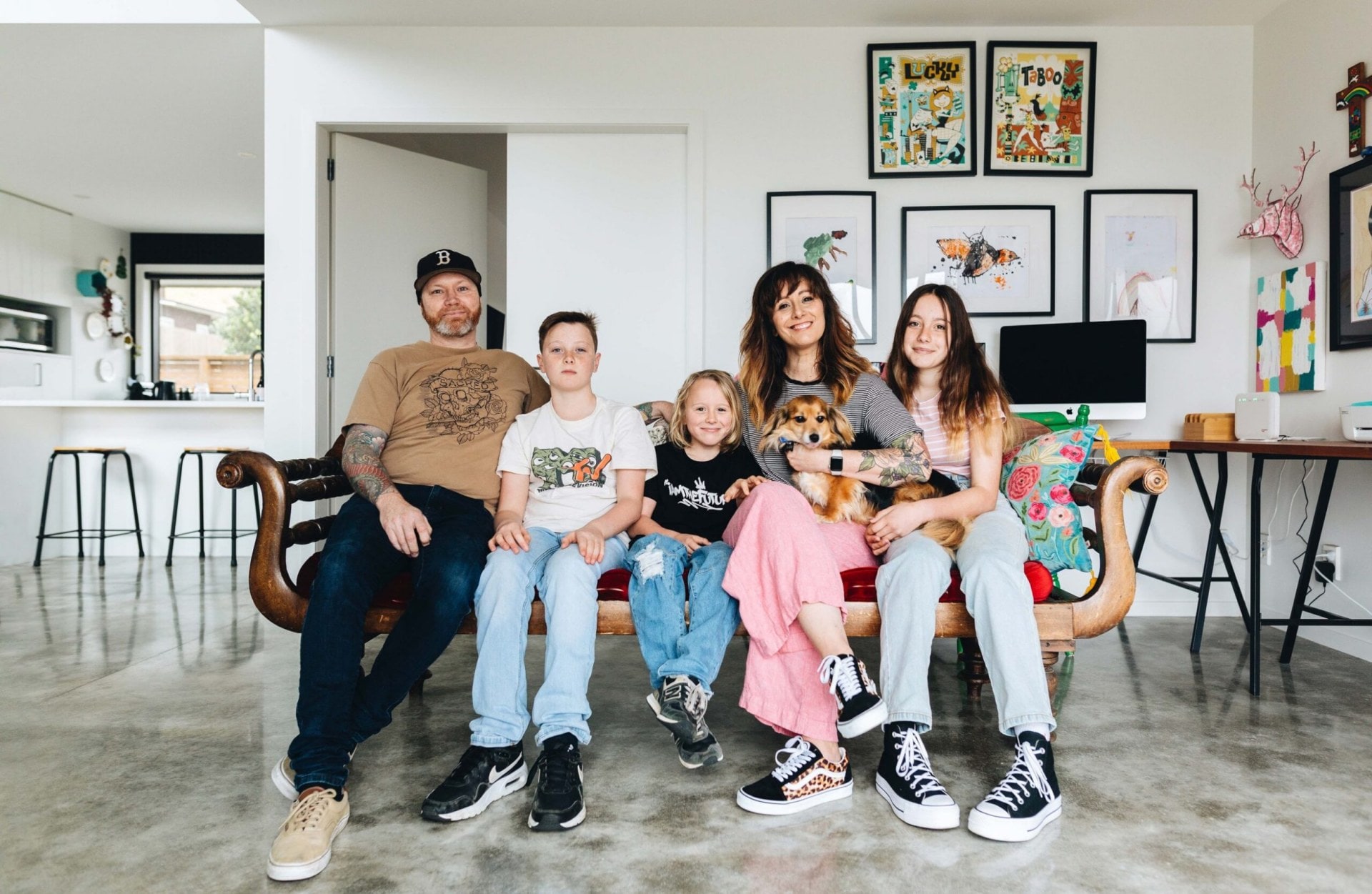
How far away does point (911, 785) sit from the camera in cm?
169

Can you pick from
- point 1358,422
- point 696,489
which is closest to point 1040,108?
point 1358,422

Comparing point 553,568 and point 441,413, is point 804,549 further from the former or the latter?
point 441,413

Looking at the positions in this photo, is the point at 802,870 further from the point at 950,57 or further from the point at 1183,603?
the point at 950,57

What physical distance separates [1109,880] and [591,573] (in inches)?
43.8

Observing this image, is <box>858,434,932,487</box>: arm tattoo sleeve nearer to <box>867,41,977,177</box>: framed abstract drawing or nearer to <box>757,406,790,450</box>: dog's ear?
<box>757,406,790,450</box>: dog's ear

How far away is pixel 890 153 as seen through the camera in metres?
3.65

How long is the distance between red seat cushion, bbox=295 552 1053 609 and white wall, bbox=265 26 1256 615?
1.92 m

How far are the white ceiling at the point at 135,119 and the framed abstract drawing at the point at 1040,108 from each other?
3.20 metres

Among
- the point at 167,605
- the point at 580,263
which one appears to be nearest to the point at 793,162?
the point at 580,263

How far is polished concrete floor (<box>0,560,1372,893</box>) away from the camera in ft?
4.85

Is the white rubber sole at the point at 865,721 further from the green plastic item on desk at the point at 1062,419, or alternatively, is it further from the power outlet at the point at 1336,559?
the power outlet at the point at 1336,559

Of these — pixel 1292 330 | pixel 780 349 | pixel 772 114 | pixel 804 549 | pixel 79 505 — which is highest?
pixel 772 114

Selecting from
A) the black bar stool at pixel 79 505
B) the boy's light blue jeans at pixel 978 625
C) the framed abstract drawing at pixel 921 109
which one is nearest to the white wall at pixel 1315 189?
the framed abstract drawing at pixel 921 109

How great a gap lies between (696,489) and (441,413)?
70 centimetres
